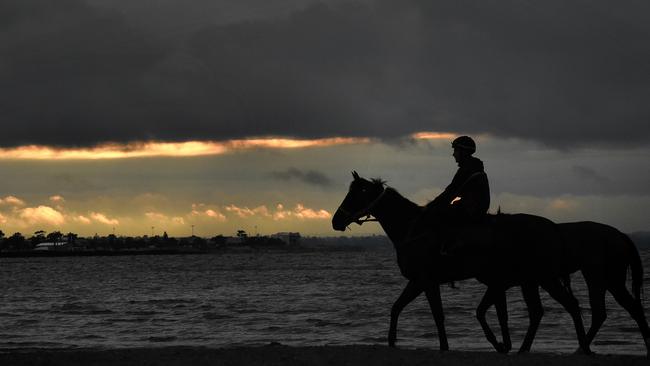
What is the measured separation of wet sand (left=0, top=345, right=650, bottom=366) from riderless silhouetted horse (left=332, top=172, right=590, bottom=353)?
81 centimetres

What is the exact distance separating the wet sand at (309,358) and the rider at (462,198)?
1773mm

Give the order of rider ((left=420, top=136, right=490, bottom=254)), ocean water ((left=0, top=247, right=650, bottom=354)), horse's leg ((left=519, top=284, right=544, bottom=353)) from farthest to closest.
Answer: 1. ocean water ((left=0, top=247, right=650, bottom=354))
2. horse's leg ((left=519, top=284, right=544, bottom=353))
3. rider ((left=420, top=136, right=490, bottom=254))

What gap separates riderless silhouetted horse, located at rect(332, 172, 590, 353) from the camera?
13.9 m

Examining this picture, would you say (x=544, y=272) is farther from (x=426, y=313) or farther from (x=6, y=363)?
(x=426, y=313)

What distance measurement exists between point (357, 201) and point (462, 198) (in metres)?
1.70

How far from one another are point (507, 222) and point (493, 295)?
1.25 m

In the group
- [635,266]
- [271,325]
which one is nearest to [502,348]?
[635,266]

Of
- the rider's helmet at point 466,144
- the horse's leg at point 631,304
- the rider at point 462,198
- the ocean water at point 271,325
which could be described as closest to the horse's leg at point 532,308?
the horse's leg at point 631,304

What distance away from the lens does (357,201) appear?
14328 mm

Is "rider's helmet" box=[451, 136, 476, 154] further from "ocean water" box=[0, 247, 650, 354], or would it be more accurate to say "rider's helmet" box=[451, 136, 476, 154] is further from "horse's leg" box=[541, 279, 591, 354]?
"ocean water" box=[0, 247, 650, 354]

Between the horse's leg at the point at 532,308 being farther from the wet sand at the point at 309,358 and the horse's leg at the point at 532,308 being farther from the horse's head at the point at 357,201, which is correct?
the horse's head at the point at 357,201

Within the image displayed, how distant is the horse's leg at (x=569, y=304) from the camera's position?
14.1m

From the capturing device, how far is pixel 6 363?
A: 14.3 metres

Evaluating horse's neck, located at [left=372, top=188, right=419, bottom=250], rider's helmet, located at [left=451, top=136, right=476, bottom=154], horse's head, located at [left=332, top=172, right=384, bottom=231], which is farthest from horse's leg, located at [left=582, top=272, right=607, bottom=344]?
horse's head, located at [left=332, top=172, right=384, bottom=231]
